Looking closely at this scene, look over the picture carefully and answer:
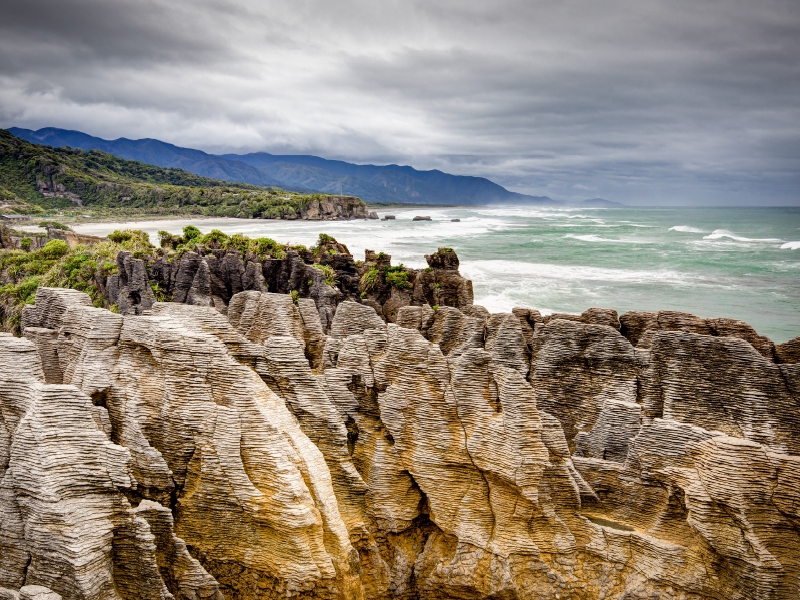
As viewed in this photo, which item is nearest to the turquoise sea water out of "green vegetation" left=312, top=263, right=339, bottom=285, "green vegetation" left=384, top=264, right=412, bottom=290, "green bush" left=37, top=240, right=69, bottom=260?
"green vegetation" left=384, top=264, right=412, bottom=290

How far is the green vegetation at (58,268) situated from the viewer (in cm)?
2800

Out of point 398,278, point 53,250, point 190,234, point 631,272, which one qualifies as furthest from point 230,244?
point 631,272

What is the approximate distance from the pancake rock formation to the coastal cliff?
0.10 ft

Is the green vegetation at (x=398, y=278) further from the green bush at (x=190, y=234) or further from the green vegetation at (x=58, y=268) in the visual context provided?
the green bush at (x=190, y=234)

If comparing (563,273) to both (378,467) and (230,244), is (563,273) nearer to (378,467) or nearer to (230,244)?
(230,244)

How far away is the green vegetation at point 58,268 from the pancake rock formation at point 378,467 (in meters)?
20.6

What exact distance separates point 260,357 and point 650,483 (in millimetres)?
6858

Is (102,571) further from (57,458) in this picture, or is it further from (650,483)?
(650,483)

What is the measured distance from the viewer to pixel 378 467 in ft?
31.6

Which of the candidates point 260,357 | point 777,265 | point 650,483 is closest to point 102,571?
point 260,357

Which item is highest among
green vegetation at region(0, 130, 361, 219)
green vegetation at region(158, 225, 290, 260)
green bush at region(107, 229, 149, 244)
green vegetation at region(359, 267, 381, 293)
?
green vegetation at region(0, 130, 361, 219)

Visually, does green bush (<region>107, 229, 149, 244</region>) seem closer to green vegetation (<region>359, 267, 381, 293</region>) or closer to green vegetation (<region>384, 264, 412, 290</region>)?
green vegetation (<region>359, 267, 381, 293</region>)

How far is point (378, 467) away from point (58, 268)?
29.3 meters

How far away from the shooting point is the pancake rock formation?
7.41 meters
